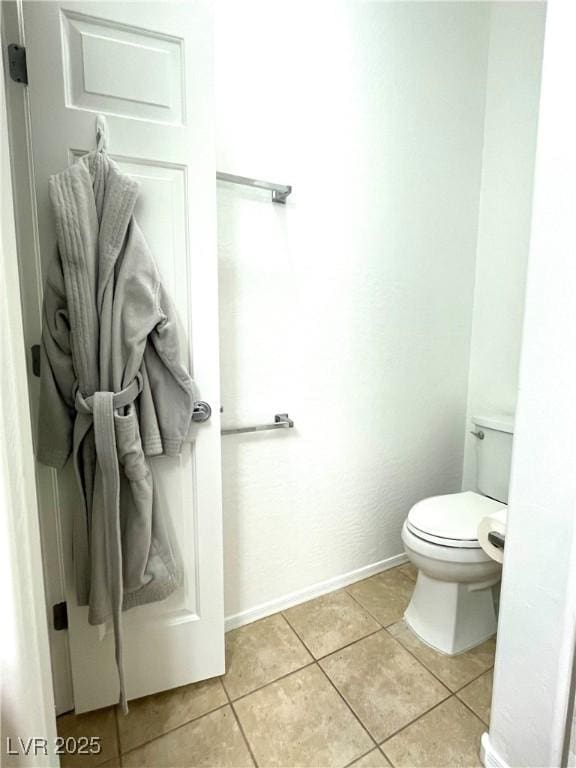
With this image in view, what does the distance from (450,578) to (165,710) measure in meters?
1.04

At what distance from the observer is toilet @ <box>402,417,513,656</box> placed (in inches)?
51.6

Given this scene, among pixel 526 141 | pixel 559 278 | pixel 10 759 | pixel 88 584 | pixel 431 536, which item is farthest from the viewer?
pixel 526 141

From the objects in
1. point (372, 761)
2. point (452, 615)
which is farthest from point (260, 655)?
point (452, 615)

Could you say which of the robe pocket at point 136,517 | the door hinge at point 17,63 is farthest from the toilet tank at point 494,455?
the door hinge at point 17,63

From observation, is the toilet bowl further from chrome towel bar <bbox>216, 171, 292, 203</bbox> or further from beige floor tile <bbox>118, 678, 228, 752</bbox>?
chrome towel bar <bbox>216, 171, 292, 203</bbox>

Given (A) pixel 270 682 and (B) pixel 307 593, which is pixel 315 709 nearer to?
(A) pixel 270 682

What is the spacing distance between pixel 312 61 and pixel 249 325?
1.01 m

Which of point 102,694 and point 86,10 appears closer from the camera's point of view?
point 86,10

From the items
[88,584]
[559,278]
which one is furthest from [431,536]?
[88,584]

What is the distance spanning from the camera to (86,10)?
912mm

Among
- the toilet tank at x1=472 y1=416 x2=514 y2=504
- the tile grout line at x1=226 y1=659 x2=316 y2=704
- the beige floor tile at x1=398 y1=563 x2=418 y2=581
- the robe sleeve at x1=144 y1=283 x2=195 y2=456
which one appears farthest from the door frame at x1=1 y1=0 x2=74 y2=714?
the toilet tank at x1=472 y1=416 x2=514 y2=504

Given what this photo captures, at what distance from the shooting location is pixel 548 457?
2.72ft

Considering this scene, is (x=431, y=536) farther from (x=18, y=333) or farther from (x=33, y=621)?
(x=18, y=333)

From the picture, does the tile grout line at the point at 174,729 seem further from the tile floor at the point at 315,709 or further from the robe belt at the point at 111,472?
the robe belt at the point at 111,472
